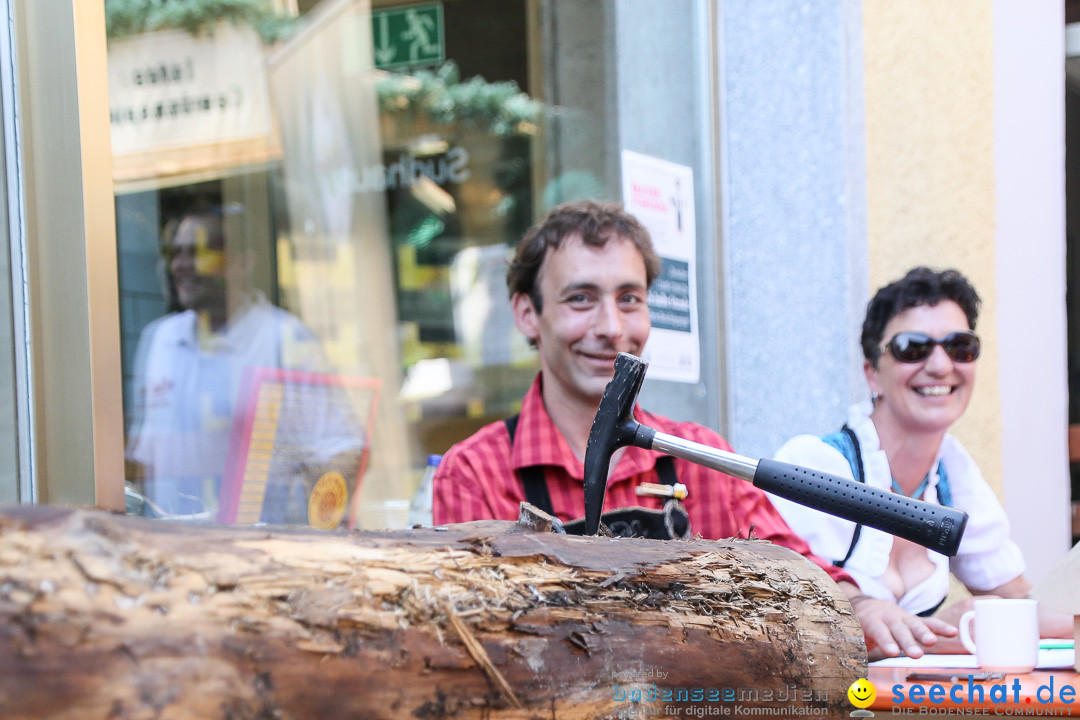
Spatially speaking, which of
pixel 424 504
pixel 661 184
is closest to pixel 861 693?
pixel 424 504

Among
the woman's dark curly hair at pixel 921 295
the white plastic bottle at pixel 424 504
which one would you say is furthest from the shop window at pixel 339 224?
the woman's dark curly hair at pixel 921 295

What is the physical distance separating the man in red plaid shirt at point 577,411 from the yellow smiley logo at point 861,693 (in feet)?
1.77

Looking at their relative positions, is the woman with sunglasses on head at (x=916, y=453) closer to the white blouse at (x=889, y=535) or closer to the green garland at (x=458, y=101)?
the white blouse at (x=889, y=535)

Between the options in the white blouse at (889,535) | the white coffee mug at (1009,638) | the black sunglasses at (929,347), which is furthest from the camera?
the black sunglasses at (929,347)

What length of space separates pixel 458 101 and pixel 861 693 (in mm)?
3736

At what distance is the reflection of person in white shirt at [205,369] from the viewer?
11.6 feet

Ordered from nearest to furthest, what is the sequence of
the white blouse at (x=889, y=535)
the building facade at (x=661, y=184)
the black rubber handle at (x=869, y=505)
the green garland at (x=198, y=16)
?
the black rubber handle at (x=869, y=505) → the white blouse at (x=889, y=535) → the building facade at (x=661, y=184) → the green garland at (x=198, y=16)

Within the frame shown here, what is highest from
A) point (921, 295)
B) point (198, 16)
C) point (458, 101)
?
point (198, 16)

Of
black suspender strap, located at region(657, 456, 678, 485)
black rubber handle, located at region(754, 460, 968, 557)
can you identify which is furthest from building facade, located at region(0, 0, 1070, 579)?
black rubber handle, located at region(754, 460, 968, 557)

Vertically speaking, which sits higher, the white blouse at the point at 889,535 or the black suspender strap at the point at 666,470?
the black suspender strap at the point at 666,470

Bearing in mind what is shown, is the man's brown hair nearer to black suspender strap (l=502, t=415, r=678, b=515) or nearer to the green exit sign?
black suspender strap (l=502, t=415, r=678, b=515)

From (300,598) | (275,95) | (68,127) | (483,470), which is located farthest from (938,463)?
(275,95)

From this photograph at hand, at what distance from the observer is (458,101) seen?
4.79 m

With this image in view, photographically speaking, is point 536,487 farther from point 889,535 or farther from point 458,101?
point 458,101
